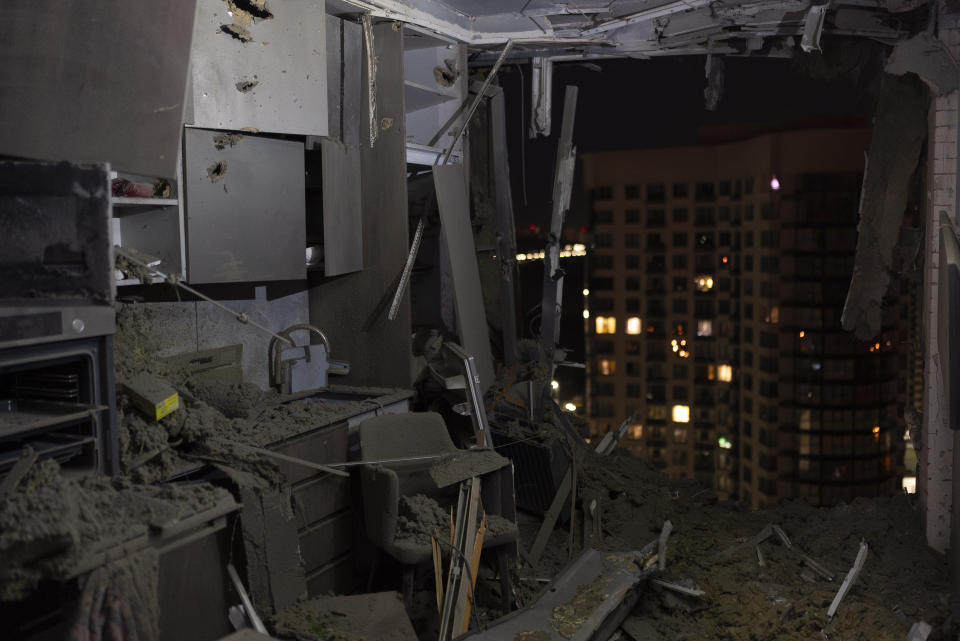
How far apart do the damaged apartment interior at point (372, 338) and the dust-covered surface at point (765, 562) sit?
0.9 inches

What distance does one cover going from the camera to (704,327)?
22.9m

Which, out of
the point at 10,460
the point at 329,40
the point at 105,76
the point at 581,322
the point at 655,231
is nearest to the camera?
the point at 10,460

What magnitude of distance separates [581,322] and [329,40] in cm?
1612

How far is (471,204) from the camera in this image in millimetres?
5852

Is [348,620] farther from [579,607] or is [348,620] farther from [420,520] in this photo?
[579,607]

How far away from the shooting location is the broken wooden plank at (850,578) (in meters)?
3.59

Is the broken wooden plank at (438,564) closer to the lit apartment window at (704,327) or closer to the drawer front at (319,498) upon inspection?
the drawer front at (319,498)

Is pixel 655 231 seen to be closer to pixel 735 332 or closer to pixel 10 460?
pixel 735 332

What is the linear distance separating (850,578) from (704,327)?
19691 millimetres

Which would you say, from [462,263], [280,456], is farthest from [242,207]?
[462,263]

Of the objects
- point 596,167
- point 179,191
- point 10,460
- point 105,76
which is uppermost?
point 596,167

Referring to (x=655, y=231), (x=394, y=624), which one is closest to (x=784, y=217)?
(x=655, y=231)

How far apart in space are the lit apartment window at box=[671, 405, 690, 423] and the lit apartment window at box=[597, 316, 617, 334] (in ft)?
10.0

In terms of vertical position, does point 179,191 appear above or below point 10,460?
above
